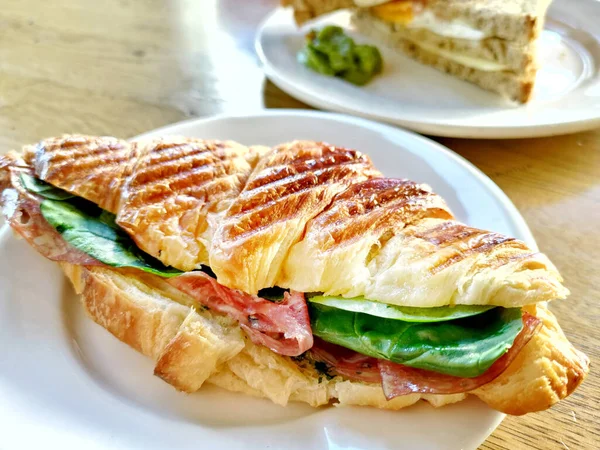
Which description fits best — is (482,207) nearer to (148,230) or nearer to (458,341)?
(458,341)

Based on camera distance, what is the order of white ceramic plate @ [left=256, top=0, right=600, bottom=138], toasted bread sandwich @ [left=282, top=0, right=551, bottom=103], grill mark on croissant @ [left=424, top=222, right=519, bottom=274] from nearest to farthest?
grill mark on croissant @ [left=424, top=222, right=519, bottom=274] < white ceramic plate @ [left=256, top=0, right=600, bottom=138] < toasted bread sandwich @ [left=282, top=0, right=551, bottom=103]

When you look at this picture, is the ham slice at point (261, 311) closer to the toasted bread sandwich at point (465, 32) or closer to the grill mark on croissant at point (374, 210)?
the grill mark on croissant at point (374, 210)

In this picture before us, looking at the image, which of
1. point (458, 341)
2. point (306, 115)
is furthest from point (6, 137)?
point (458, 341)

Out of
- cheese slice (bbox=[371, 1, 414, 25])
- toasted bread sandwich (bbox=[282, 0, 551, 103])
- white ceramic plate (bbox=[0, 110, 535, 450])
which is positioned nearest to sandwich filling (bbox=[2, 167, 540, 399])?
white ceramic plate (bbox=[0, 110, 535, 450])

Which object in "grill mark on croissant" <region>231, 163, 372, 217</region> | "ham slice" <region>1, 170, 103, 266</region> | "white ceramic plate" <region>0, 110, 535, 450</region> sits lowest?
"white ceramic plate" <region>0, 110, 535, 450</region>

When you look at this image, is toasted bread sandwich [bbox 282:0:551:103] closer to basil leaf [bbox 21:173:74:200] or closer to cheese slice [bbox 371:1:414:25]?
cheese slice [bbox 371:1:414:25]

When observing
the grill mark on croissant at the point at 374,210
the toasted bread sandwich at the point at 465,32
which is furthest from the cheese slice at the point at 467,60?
the grill mark on croissant at the point at 374,210

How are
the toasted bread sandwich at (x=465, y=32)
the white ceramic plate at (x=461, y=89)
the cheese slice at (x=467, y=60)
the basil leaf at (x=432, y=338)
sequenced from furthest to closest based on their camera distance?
1. the cheese slice at (x=467, y=60)
2. the toasted bread sandwich at (x=465, y=32)
3. the white ceramic plate at (x=461, y=89)
4. the basil leaf at (x=432, y=338)

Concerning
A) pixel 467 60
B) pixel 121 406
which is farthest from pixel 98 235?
pixel 467 60
